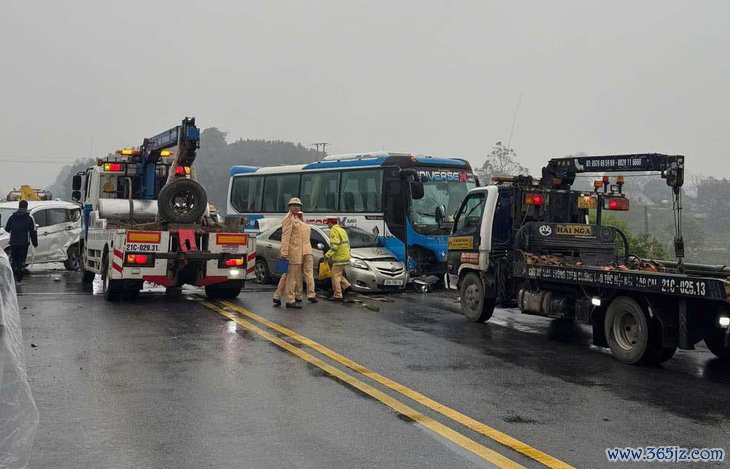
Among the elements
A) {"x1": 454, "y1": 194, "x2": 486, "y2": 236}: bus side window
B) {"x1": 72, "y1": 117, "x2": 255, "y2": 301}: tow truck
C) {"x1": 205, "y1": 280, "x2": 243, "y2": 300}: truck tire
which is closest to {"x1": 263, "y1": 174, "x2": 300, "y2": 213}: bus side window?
{"x1": 72, "y1": 117, "x2": 255, "y2": 301}: tow truck

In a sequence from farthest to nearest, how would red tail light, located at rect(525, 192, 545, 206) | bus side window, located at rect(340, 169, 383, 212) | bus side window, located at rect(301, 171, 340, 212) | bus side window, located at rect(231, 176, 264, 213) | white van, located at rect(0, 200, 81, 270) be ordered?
bus side window, located at rect(231, 176, 264, 213) → white van, located at rect(0, 200, 81, 270) → bus side window, located at rect(301, 171, 340, 212) → bus side window, located at rect(340, 169, 383, 212) → red tail light, located at rect(525, 192, 545, 206)

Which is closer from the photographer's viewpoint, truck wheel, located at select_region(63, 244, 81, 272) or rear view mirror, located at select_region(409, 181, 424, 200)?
rear view mirror, located at select_region(409, 181, 424, 200)

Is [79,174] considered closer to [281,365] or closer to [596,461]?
[281,365]

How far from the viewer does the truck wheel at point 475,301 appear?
41.8 feet

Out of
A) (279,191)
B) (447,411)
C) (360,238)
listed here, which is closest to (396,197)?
(360,238)

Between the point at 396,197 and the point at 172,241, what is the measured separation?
6.89m

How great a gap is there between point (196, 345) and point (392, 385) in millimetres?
3251

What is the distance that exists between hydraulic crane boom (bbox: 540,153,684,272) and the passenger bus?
604 cm

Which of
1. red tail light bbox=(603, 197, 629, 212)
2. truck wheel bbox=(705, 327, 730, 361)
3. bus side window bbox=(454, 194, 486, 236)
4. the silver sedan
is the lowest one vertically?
truck wheel bbox=(705, 327, 730, 361)

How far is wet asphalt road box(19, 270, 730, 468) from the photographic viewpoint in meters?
5.65

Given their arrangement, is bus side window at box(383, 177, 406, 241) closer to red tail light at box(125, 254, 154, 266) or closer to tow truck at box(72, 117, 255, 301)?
tow truck at box(72, 117, 255, 301)

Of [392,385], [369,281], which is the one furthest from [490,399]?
[369,281]

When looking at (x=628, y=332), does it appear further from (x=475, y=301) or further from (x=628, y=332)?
(x=475, y=301)

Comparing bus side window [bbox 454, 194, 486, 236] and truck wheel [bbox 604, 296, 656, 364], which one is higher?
bus side window [bbox 454, 194, 486, 236]
